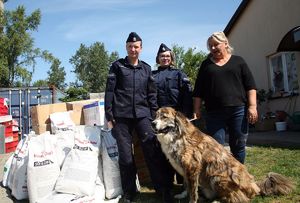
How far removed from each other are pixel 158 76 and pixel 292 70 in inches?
322

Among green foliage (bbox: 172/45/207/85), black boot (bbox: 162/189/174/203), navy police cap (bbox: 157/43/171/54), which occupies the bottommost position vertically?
black boot (bbox: 162/189/174/203)

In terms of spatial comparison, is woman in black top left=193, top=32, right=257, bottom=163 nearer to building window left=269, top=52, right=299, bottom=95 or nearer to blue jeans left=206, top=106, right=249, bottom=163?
blue jeans left=206, top=106, right=249, bottom=163

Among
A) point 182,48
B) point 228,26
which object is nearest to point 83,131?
point 228,26

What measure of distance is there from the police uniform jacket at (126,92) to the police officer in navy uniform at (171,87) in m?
0.35

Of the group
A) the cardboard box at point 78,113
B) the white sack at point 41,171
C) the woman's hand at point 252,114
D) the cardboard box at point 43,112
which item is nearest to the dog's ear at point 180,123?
the woman's hand at point 252,114

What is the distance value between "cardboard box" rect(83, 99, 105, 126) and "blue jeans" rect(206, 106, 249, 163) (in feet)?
6.24

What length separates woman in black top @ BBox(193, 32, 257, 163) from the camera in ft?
16.1

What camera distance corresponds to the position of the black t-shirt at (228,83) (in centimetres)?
489

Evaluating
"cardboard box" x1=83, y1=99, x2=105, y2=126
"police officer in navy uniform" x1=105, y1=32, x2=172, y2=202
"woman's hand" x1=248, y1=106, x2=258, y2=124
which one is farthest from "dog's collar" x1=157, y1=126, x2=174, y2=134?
"cardboard box" x1=83, y1=99, x2=105, y2=126

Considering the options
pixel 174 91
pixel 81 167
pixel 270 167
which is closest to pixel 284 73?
pixel 270 167

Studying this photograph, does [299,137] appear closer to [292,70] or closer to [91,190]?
[292,70]

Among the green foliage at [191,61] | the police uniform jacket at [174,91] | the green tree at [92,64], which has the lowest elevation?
the police uniform jacket at [174,91]

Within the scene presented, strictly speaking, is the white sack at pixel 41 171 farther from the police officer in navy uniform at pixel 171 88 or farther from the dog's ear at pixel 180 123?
the dog's ear at pixel 180 123

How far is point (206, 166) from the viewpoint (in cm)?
475
